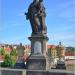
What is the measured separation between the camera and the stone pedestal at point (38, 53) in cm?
1367

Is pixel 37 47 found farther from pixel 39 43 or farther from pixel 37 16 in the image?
pixel 37 16

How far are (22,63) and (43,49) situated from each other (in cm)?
130

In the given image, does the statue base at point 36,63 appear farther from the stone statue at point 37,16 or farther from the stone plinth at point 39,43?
the stone statue at point 37,16

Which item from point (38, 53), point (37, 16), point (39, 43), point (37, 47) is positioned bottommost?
point (38, 53)

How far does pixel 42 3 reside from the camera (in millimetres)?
14547

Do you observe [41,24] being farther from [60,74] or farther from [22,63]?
[60,74]

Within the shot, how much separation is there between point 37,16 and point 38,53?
5.30 feet

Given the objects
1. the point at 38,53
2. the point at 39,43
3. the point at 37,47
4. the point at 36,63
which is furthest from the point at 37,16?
the point at 36,63

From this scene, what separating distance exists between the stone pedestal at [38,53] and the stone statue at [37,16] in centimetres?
34

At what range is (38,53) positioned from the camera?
13.9 meters

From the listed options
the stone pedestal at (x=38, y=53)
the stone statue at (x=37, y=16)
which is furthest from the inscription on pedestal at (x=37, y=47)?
the stone statue at (x=37, y=16)

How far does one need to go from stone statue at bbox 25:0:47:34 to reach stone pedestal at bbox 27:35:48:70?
0.34 m

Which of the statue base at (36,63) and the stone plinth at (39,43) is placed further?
the stone plinth at (39,43)

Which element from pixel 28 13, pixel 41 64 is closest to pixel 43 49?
pixel 41 64
